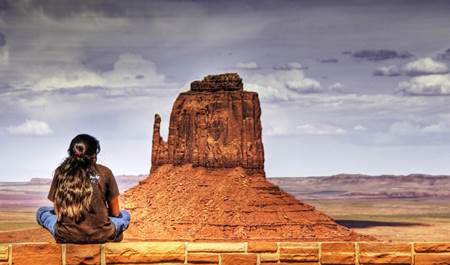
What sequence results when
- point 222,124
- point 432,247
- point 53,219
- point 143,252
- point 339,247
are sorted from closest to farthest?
point 53,219 → point 143,252 → point 339,247 → point 432,247 → point 222,124

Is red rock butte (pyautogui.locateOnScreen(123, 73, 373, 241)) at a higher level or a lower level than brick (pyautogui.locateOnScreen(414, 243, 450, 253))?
higher

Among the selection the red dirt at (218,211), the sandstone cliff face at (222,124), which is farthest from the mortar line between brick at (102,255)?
the sandstone cliff face at (222,124)

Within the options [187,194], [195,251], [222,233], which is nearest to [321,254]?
[195,251]

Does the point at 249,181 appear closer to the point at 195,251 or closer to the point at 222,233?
the point at 222,233

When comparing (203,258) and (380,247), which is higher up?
(380,247)

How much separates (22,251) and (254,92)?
8674cm

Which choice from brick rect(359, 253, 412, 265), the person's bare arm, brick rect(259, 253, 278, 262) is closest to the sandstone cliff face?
brick rect(359, 253, 412, 265)

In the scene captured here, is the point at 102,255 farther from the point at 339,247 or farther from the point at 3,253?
the point at 339,247

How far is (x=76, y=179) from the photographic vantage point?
12.3 meters

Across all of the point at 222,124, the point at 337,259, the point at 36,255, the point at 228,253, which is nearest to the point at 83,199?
the point at 36,255

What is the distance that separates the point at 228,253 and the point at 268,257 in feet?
1.56

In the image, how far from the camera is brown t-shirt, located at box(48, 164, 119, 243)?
40.3 ft

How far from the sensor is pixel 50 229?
12375 millimetres

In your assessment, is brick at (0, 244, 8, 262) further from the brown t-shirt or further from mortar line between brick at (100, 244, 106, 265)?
mortar line between brick at (100, 244, 106, 265)
